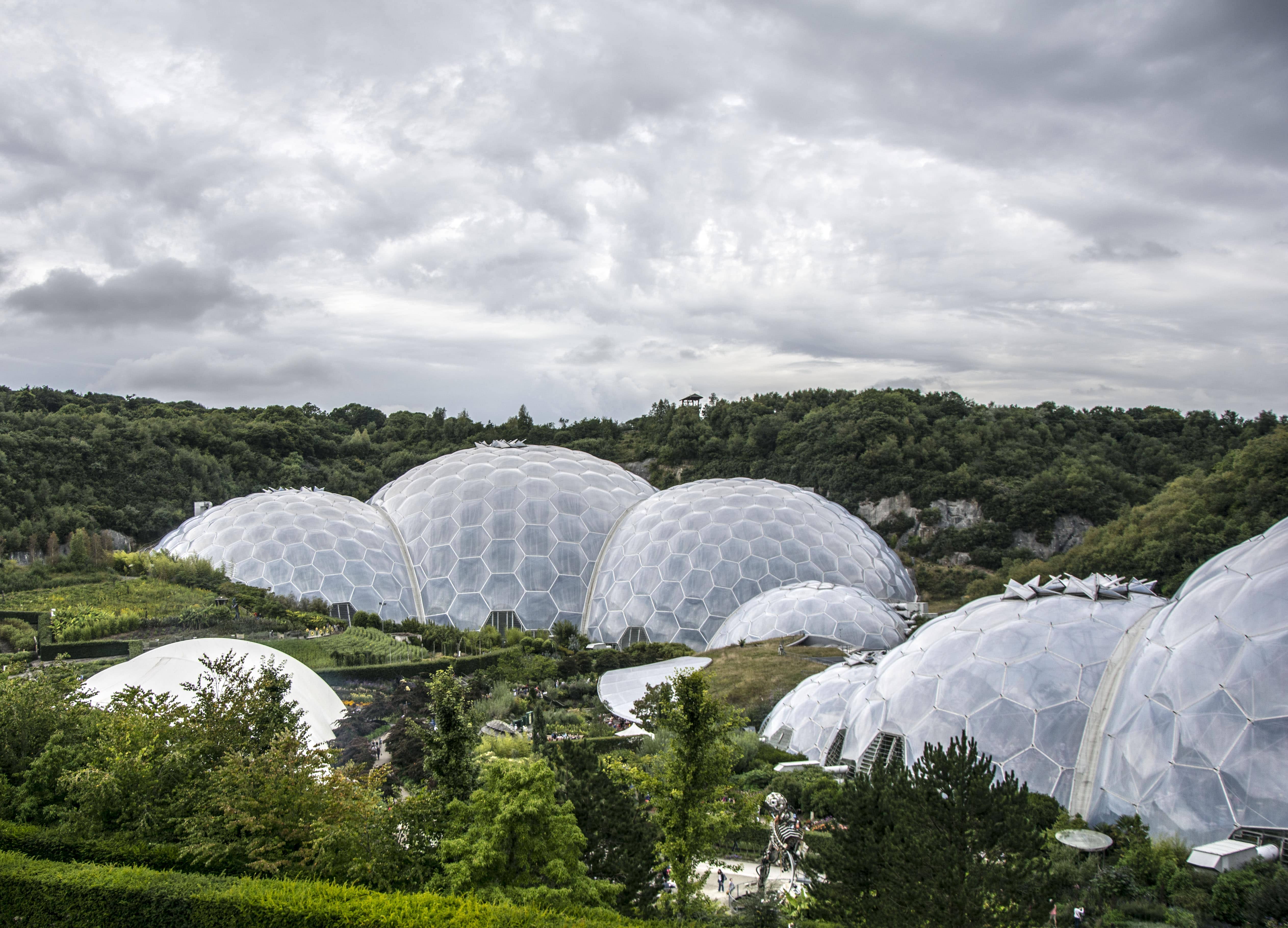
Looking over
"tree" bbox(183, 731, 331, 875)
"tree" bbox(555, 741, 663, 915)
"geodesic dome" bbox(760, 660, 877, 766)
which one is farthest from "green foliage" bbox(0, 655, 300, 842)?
"geodesic dome" bbox(760, 660, 877, 766)

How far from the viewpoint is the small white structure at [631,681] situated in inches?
878

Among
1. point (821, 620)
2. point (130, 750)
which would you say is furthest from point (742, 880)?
point (821, 620)

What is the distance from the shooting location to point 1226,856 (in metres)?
10.0

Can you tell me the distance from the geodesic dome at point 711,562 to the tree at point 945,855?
1963 cm

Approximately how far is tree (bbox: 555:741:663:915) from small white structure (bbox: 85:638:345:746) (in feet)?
27.3

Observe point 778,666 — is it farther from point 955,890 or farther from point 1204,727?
point 955,890

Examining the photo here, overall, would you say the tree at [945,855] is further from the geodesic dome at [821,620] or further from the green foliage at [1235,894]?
the geodesic dome at [821,620]

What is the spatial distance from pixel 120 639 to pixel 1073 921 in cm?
2590

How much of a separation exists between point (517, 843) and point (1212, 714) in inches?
387

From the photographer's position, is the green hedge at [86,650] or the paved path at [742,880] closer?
the paved path at [742,880]

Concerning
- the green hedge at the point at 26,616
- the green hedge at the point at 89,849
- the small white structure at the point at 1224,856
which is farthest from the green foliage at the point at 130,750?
the green hedge at the point at 26,616

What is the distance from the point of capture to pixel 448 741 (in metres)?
9.68

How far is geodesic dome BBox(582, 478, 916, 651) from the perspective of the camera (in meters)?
29.1

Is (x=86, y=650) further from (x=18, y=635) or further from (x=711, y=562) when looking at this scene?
(x=711, y=562)
